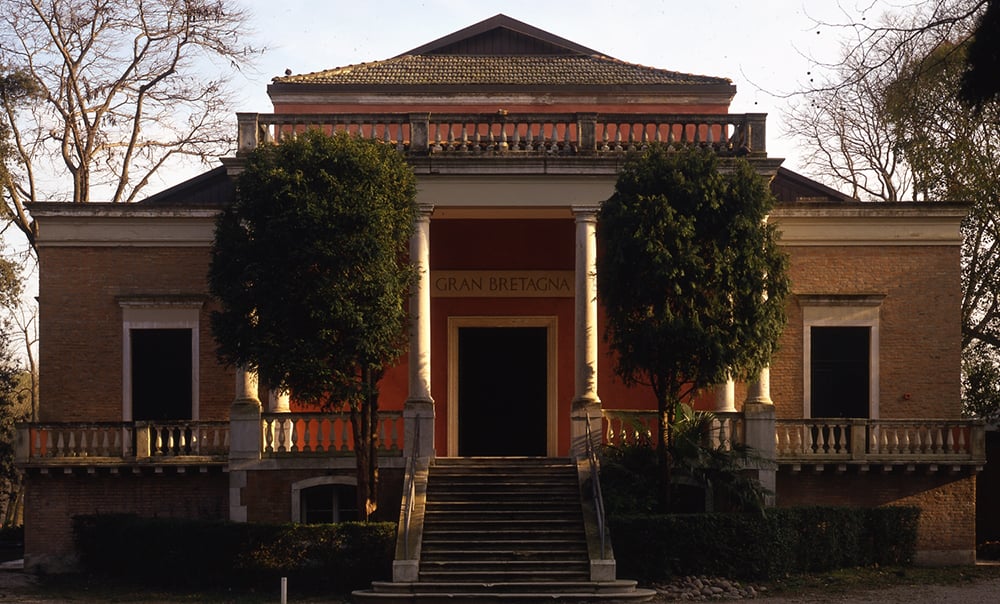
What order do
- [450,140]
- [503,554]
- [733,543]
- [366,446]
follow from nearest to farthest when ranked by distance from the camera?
[503,554], [733,543], [366,446], [450,140]

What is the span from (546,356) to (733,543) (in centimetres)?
816

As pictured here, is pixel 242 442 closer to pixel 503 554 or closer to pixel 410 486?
pixel 410 486

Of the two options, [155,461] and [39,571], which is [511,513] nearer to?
[155,461]

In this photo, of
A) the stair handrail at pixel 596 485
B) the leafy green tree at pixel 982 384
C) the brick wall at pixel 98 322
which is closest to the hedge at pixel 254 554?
the stair handrail at pixel 596 485

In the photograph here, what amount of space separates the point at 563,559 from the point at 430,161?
8.16 m

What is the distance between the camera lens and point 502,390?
99.2 ft

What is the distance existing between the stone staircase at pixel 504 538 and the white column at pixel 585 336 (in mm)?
783

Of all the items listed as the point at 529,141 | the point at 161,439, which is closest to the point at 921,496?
the point at 529,141

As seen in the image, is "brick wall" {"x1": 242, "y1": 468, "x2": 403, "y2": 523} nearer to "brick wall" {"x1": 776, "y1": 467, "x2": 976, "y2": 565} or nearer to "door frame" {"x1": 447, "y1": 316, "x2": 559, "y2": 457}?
"door frame" {"x1": 447, "y1": 316, "x2": 559, "y2": 457}

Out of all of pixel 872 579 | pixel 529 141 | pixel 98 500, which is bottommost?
pixel 872 579

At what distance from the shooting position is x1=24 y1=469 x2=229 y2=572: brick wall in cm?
2659

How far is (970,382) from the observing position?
117 ft

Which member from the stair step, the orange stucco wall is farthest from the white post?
the orange stucco wall

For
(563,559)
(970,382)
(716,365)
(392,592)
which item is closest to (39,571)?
(392,592)
